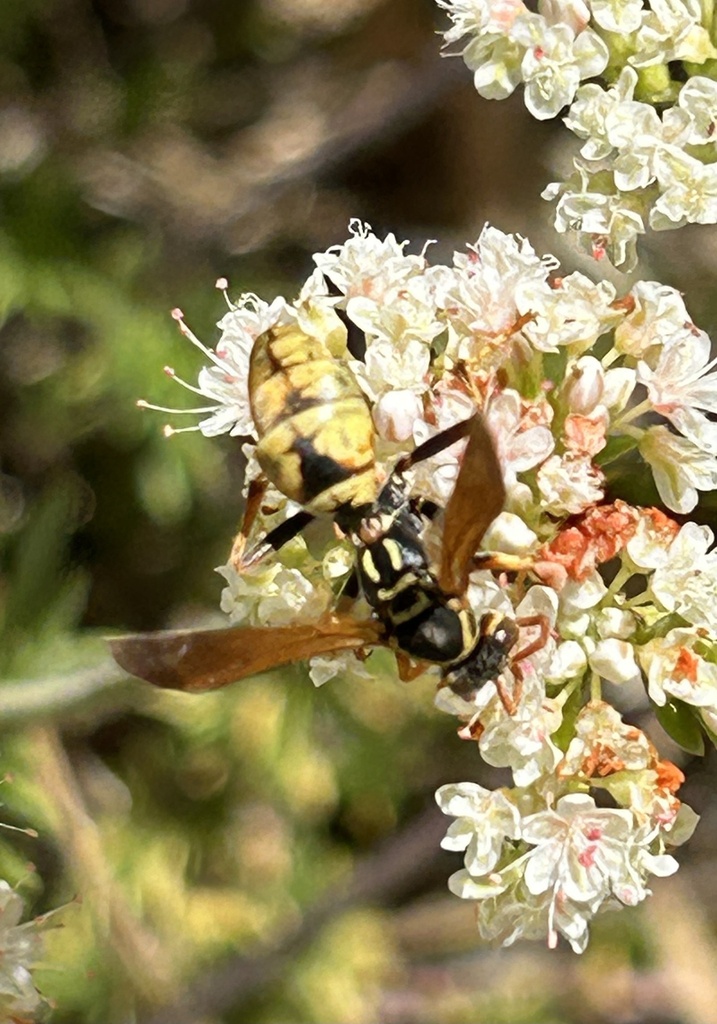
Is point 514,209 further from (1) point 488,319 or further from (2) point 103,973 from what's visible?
(2) point 103,973

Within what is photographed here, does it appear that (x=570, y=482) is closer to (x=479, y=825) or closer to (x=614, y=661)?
(x=614, y=661)

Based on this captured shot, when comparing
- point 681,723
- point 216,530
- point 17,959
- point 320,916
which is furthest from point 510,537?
point 320,916

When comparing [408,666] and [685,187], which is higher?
[685,187]

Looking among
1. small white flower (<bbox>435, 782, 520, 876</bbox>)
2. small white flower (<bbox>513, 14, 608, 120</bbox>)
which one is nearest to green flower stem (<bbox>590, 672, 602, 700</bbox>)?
small white flower (<bbox>435, 782, 520, 876</bbox>)

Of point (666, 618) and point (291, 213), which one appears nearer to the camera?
point (666, 618)

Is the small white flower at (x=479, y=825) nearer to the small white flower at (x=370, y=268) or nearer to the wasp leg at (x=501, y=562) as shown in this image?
the wasp leg at (x=501, y=562)

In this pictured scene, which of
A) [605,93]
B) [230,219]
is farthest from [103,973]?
[605,93]

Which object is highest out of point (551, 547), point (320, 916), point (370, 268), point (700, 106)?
point (700, 106)
